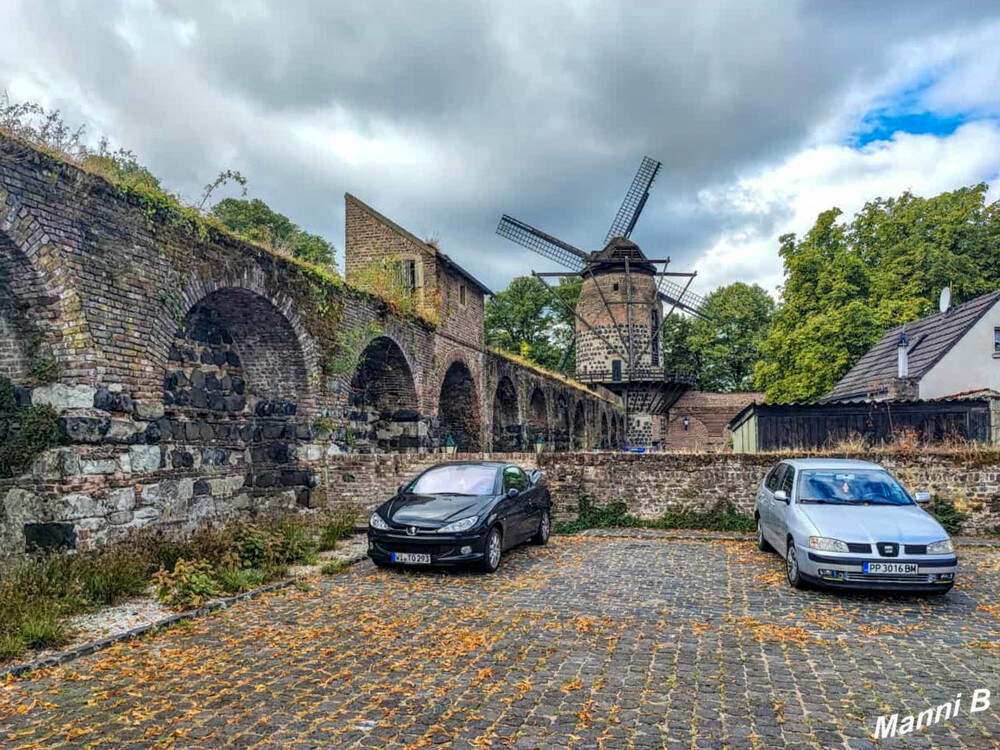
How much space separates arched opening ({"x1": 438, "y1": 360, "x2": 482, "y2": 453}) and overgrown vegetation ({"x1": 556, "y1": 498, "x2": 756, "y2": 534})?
27.5ft

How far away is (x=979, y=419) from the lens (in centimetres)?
1675

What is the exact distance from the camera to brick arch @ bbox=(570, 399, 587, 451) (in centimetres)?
3475

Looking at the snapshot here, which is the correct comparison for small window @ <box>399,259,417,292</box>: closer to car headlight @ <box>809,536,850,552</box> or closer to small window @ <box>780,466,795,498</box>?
small window @ <box>780,466,795,498</box>

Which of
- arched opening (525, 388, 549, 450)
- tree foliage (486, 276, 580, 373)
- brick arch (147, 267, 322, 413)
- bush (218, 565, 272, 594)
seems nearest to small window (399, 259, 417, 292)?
brick arch (147, 267, 322, 413)

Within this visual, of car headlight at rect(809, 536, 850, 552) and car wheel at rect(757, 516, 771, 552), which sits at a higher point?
car headlight at rect(809, 536, 850, 552)

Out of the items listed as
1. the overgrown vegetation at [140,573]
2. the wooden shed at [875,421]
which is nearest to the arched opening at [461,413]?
the wooden shed at [875,421]

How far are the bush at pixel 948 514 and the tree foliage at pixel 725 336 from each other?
42237 mm

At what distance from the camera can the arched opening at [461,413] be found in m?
21.7

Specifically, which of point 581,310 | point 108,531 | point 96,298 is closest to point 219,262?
point 96,298

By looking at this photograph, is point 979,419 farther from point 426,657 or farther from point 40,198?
point 40,198

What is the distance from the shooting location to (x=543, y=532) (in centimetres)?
1170

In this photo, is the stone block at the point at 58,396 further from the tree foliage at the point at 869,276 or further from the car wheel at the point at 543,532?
the tree foliage at the point at 869,276

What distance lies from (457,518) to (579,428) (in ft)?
88.9

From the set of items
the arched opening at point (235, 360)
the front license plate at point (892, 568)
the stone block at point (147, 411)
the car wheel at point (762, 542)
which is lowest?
the car wheel at point (762, 542)
